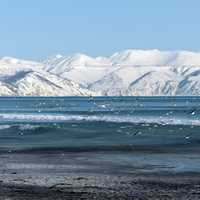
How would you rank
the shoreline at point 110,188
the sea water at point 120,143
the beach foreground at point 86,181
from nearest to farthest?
the shoreline at point 110,188 → the beach foreground at point 86,181 → the sea water at point 120,143

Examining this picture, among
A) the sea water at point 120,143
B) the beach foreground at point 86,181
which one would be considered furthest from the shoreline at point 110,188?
the sea water at point 120,143

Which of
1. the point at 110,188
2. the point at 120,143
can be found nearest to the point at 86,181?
the point at 110,188

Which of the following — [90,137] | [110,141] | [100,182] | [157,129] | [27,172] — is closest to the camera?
[100,182]

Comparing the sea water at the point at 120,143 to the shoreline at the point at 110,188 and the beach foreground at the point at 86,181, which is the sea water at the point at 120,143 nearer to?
the beach foreground at the point at 86,181

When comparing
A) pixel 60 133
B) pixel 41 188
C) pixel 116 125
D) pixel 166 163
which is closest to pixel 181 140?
pixel 60 133

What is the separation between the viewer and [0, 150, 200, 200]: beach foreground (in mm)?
30844

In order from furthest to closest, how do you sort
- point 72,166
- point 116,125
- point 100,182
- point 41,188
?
point 116,125 → point 72,166 → point 100,182 → point 41,188

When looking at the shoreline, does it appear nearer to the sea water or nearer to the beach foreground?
the beach foreground

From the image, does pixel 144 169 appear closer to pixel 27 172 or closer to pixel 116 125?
pixel 27 172

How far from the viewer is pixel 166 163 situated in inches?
1750

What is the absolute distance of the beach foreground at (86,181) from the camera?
3084 cm

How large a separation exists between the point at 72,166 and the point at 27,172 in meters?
3.91

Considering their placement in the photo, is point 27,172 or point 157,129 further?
point 157,129

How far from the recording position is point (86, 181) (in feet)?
116
